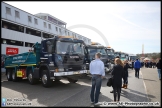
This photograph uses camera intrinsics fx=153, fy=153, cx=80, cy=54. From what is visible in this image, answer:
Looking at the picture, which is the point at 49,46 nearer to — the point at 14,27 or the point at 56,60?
the point at 56,60

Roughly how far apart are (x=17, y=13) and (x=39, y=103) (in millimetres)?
25310

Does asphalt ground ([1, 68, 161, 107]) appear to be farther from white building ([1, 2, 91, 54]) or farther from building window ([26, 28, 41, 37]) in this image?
building window ([26, 28, 41, 37])

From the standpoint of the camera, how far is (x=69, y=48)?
9391 mm

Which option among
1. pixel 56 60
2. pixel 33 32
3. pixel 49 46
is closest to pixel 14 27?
pixel 33 32

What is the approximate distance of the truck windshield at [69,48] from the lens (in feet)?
29.5

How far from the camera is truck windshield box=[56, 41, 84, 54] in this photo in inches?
354

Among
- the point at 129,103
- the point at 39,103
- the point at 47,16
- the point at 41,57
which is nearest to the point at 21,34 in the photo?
the point at 47,16

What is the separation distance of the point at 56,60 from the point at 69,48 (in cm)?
117

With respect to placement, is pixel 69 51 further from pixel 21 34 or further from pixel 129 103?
pixel 21 34

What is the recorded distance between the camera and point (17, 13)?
27562 millimetres

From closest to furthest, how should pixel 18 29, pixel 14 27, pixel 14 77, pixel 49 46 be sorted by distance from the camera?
pixel 49 46
pixel 14 77
pixel 14 27
pixel 18 29

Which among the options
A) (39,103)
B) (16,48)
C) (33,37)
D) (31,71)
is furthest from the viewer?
(33,37)

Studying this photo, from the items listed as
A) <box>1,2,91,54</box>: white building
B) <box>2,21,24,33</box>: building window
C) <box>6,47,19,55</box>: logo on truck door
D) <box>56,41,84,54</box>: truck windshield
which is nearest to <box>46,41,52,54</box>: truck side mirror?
<box>56,41,84,54</box>: truck windshield

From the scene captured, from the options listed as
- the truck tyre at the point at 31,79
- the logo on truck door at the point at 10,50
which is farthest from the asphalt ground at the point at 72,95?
the logo on truck door at the point at 10,50
